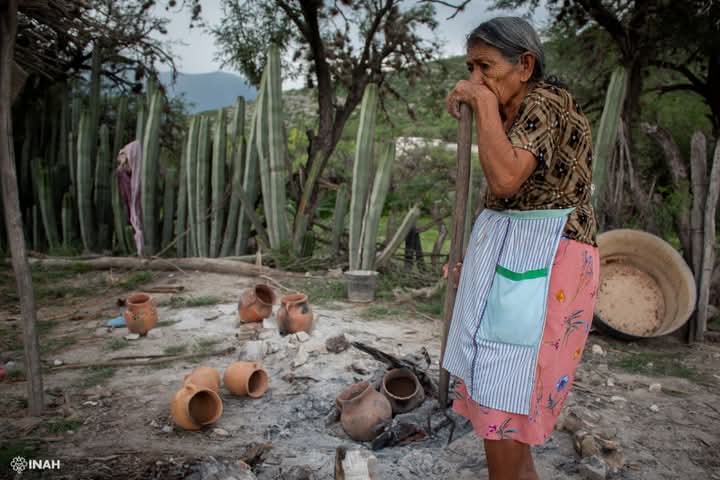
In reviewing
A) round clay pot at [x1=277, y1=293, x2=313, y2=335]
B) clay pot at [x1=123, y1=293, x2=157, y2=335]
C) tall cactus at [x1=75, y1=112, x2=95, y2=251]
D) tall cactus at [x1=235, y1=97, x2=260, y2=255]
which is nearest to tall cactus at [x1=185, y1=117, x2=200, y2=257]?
tall cactus at [x1=235, y1=97, x2=260, y2=255]

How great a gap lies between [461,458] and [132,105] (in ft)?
27.3

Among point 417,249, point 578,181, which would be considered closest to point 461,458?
point 578,181

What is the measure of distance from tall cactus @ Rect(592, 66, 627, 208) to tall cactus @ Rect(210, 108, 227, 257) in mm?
4251

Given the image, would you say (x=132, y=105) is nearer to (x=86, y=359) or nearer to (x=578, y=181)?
(x=86, y=359)

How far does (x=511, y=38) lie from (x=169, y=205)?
628 centimetres

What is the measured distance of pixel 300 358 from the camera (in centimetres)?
338

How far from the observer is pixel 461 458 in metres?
2.32

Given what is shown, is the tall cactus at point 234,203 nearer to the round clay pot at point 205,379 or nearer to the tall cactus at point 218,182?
the tall cactus at point 218,182

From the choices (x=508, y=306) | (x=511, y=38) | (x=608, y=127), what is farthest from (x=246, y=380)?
(x=608, y=127)

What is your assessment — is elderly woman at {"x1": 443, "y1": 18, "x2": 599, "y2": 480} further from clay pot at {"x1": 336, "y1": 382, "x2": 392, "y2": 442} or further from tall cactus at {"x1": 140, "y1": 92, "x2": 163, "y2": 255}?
tall cactus at {"x1": 140, "y1": 92, "x2": 163, "y2": 255}

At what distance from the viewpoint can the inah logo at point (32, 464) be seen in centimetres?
206

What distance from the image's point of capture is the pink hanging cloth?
271 inches

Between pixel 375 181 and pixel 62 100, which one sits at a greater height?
pixel 62 100

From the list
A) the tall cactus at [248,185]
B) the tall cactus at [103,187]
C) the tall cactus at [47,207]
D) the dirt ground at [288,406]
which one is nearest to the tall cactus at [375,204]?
the dirt ground at [288,406]
